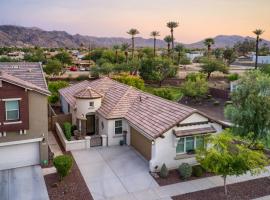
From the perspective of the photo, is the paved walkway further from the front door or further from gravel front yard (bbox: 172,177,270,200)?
gravel front yard (bbox: 172,177,270,200)

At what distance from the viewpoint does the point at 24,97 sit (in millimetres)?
18641

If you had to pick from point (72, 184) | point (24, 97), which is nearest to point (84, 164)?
point (72, 184)

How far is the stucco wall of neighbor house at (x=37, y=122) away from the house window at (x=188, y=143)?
9.19 meters

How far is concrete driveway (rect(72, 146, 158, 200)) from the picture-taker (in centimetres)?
1695

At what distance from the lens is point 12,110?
18.6 metres

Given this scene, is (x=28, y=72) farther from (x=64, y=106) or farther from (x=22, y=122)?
(x=64, y=106)

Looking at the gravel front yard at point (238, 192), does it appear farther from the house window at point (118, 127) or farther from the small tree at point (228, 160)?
the house window at point (118, 127)

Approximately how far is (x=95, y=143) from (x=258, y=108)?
41.2ft

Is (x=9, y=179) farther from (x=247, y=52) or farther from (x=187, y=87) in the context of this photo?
(x=247, y=52)

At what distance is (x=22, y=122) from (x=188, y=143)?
11.1 m

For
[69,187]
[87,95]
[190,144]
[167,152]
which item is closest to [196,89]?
[87,95]

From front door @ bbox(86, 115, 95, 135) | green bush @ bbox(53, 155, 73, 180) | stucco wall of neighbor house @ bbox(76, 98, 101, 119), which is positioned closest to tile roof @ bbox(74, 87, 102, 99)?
stucco wall of neighbor house @ bbox(76, 98, 101, 119)

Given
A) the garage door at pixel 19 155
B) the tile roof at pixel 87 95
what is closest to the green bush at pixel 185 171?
the garage door at pixel 19 155

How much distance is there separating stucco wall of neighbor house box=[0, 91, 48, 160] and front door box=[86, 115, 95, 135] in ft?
20.9
